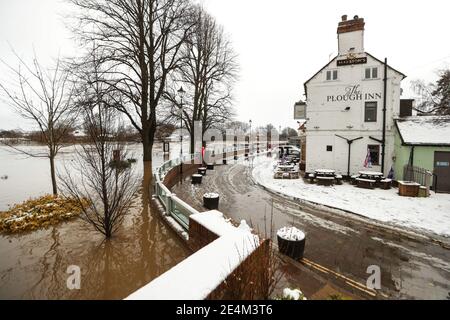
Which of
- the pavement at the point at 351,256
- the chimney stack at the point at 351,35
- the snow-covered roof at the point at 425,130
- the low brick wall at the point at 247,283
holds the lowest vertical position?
the pavement at the point at 351,256

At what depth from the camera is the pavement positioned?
4.63 metres

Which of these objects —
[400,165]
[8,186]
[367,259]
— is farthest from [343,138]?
[8,186]

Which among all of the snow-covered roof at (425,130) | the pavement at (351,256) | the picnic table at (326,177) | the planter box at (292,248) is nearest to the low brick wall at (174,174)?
the pavement at (351,256)

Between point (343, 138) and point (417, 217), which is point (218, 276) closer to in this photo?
point (417, 217)

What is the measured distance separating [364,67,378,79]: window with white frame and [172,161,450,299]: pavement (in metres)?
11.4

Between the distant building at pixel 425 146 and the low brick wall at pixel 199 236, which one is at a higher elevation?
the distant building at pixel 425 146

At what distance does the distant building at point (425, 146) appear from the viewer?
44.1ft

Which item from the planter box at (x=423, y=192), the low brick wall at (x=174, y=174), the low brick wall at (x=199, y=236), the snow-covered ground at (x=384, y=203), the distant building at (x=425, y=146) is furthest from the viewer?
the low brick wall at (x=174, y=174)

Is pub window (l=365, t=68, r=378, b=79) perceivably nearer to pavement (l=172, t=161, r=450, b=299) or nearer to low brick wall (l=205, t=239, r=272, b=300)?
pavement (l=172, t=161, r=450, b=299)

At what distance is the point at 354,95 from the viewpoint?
53.2ft

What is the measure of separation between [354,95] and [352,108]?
934mm

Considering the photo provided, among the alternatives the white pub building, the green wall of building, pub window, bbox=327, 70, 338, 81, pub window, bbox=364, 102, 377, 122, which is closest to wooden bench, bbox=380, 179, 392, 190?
the green wall of building

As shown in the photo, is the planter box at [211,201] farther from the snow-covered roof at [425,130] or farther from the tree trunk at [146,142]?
the snow-covered roof at [425,130]

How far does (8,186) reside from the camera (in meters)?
14.7
